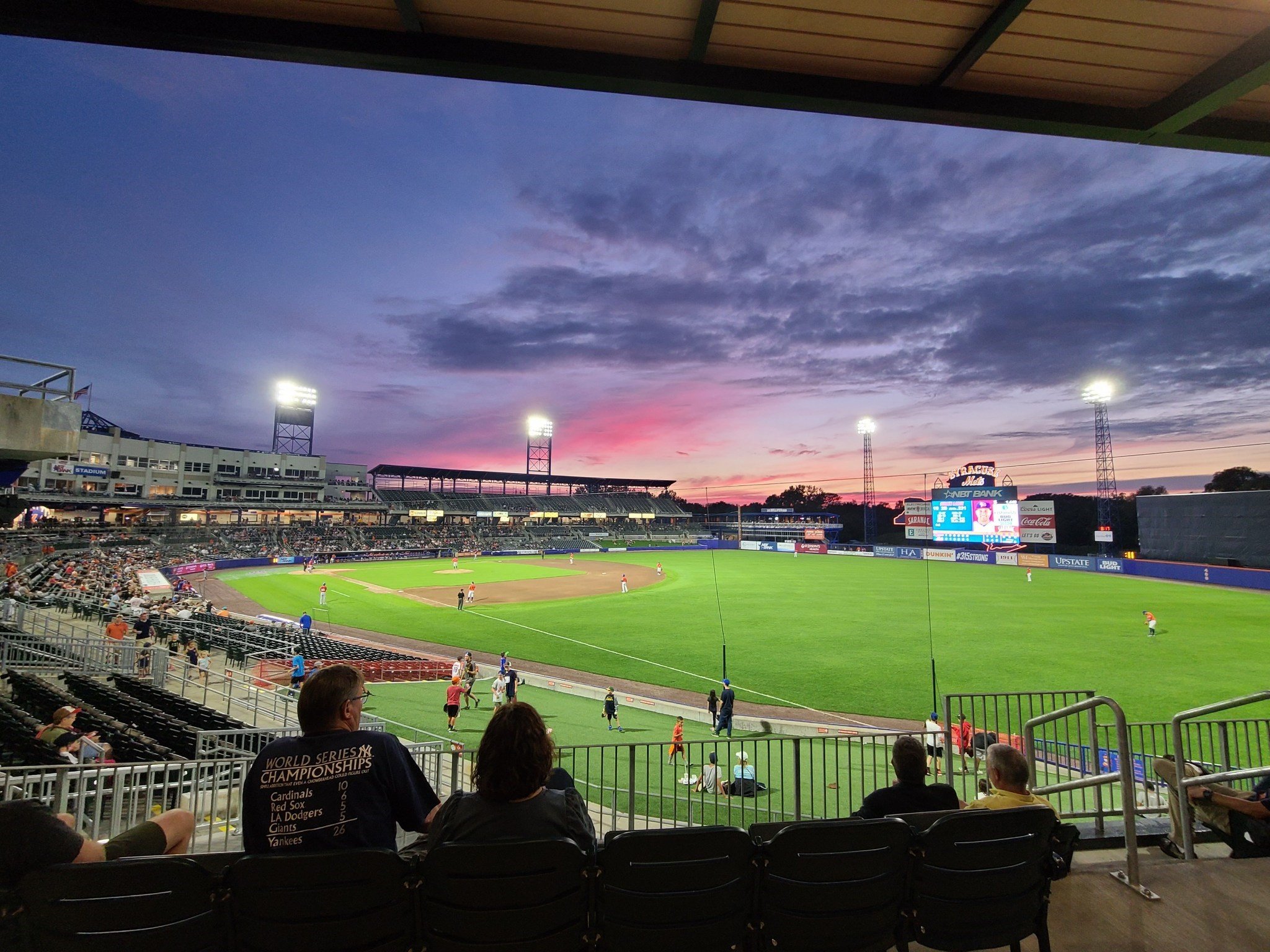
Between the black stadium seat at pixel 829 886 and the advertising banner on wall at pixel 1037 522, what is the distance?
5954 cm

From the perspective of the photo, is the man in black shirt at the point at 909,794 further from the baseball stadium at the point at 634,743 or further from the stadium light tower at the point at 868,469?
the stadium light tower at the point at 868,469

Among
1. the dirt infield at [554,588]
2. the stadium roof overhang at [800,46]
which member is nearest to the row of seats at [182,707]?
the stadium roof overhang at [800,46]

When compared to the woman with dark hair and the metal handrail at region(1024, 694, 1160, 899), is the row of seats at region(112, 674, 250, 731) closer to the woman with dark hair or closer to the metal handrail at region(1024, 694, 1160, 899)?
the woman with dark hair

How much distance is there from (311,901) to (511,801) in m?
0.84

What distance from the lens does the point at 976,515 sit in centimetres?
4678

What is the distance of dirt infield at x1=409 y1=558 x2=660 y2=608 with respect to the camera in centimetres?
3938

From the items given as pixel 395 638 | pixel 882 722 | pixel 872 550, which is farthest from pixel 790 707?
pixel 872 550

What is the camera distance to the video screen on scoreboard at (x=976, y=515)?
44.9 m

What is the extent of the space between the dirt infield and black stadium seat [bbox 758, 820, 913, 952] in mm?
35239

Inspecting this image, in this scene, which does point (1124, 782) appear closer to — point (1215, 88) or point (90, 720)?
point (1215, 88)

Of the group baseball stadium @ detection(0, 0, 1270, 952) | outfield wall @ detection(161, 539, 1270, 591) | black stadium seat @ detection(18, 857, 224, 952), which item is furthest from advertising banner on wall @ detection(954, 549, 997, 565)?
black stadium seat @ detection(18, 857, 224, 952)

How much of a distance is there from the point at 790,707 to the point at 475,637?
15.5 m

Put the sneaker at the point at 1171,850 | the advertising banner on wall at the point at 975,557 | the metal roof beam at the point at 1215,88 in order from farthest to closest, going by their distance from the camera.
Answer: the advertising banner on wall at the point at 975,557
the sneaker at the point at 1171,850
the metal roof beam at the point at 1215,88

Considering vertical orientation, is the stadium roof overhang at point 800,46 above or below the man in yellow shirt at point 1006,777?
above
